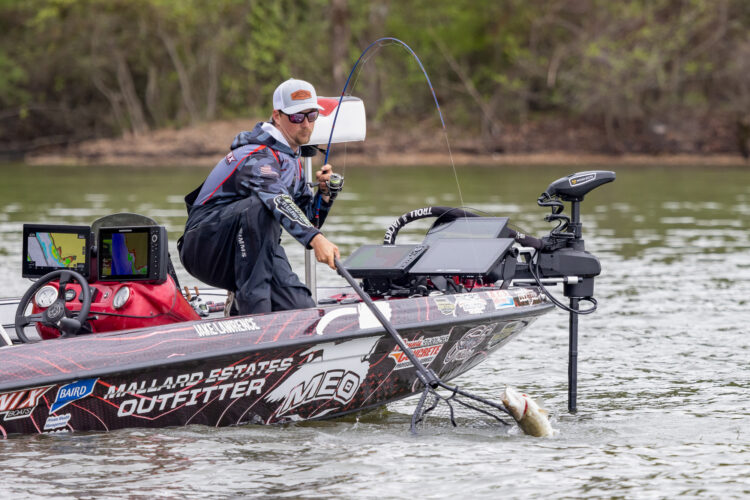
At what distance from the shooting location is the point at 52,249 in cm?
565

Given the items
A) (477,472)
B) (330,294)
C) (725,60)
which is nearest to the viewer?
(477,472)

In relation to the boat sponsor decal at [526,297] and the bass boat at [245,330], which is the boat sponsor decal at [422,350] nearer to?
the bass boat at [245,330]

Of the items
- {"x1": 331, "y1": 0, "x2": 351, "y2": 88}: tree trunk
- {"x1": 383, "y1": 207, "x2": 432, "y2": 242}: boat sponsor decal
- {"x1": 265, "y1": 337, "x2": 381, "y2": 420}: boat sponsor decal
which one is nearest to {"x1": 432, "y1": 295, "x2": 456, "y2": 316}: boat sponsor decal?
{"x1": 265, "y1": 337, "x2": 381, "y2": 420}: boat sponsor decal

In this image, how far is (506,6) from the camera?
4259 centimetres

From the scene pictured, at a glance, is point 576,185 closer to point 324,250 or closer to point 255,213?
point 324,250

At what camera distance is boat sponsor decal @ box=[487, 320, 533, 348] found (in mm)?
6020

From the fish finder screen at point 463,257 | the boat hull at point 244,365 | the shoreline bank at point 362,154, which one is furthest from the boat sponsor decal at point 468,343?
the shoreline bank at point 362,154

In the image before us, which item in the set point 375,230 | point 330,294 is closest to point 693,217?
point 375,230

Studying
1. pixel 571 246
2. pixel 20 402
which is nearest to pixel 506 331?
pixel 571 246

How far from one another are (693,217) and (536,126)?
22.8m

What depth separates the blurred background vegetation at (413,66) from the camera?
122 ft

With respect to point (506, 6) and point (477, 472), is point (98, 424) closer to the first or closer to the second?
point (477, 472)

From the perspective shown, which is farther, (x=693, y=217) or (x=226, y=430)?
(x=693, y=217)

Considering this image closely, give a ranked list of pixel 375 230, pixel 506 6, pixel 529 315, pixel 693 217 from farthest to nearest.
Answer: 1. pixel 506 6
2. pixel 693 217
3. pixel 375 230
4. pixel 529 315
